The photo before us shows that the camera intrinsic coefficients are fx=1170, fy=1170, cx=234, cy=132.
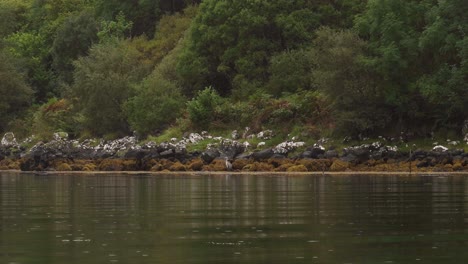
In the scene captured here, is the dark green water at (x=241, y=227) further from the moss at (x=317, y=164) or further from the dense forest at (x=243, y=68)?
the dense forest at (x=243, y=68)

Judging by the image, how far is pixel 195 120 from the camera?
87.6 meters

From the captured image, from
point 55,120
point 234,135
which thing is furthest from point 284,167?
point 55,120

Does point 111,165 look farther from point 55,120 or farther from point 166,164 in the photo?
point 55,120

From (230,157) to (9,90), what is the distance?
44230 mm

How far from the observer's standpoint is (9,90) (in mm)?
114688

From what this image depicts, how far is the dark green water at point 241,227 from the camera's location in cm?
2045

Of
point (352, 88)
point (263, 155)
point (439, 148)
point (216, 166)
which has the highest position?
point (352, 88)

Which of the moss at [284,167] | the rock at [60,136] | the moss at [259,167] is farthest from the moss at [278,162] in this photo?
the rock at [60,136]

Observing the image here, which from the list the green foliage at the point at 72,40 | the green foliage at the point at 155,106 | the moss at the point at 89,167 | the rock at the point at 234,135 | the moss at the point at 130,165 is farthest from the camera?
the green foliage at the point at 72,40

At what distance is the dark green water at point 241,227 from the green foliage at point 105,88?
54.4m

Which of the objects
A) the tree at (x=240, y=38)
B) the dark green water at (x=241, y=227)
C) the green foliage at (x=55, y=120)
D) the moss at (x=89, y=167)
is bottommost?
the dark green water at (x=241, y=227)

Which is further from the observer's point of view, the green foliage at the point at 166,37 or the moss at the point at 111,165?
the green foliage at the point at 166,37

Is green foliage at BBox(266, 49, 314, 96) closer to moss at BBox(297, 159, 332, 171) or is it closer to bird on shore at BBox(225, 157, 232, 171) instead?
bird on shore at BBox(225, 157, 232, 171)

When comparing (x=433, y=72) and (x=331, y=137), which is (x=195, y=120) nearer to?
(x=331, y=137)
